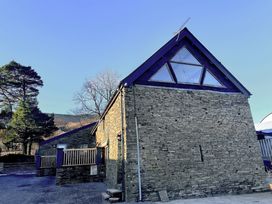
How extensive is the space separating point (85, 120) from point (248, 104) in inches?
984

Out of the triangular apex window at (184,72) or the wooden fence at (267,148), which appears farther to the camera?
the wooden fence at (267,148)

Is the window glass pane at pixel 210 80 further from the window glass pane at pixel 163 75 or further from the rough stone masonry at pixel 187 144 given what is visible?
the window glass pane at pixel 163 75

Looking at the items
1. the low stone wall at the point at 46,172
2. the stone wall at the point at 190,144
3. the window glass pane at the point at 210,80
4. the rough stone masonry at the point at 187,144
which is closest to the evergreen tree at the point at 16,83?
the low stone wall at the point at 46,172

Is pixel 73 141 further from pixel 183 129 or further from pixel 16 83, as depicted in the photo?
pixel 16 83

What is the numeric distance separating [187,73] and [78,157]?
26.7ft

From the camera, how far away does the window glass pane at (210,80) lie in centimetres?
942

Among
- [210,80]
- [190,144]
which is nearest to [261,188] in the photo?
[190,144]

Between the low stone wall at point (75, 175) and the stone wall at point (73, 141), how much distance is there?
21.6 feet

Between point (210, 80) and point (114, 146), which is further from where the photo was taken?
point (210, 80)

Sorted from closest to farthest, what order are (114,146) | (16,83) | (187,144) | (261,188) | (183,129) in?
1. (187,144)
2. (183,129)
3. (261,188)
4. (114,146)
5. (16,83)

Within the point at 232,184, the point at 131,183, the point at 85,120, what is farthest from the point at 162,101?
the point at 85,120

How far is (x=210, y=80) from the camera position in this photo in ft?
31.2

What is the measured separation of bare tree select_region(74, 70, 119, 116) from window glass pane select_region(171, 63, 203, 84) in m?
18.8

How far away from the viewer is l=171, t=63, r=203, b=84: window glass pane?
29.5 feet
